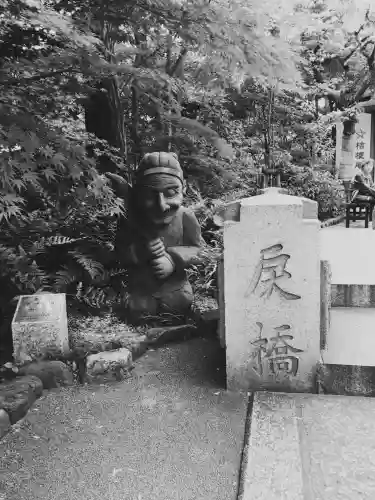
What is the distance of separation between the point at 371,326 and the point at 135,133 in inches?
211

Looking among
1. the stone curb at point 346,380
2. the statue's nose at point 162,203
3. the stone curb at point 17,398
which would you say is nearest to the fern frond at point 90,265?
the statue's nose at point 162,203

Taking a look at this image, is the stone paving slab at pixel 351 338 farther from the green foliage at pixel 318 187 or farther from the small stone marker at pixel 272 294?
the green foliage at pixel 318 187

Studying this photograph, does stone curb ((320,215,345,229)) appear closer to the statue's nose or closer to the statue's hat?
the statue's hat

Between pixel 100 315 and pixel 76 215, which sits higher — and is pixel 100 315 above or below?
below

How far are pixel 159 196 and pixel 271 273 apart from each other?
5.65ft

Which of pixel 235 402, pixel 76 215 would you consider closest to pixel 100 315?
pixel 76 215

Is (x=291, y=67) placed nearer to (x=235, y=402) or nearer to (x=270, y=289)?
(x=270, y=289)

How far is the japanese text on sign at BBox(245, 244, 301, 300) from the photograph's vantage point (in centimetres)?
358

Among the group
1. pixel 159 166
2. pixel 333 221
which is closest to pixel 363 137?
pixel 333 221

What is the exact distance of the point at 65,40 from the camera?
520cm

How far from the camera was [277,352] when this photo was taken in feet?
12.1

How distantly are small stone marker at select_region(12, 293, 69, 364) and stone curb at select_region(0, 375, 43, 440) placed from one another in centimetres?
37

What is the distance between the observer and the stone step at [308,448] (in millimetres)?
2541

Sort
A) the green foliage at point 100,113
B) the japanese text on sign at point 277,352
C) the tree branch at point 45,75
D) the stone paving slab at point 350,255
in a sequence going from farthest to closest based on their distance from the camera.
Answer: the stone paving slab at point 350,255, the tree branch at point 45,75, the green foliage at point 100,113, the japanese text on sign at point 277,352
